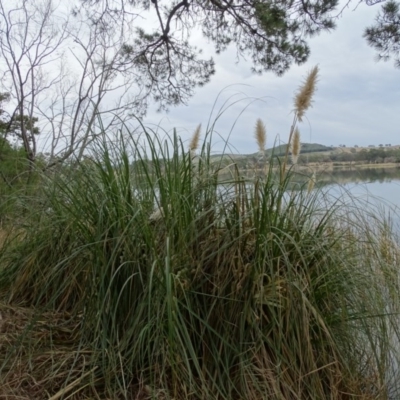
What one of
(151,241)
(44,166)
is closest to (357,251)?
(151,241)

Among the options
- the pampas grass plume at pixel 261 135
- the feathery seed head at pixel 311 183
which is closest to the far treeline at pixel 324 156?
the pampas grass plume at pixel 261 135

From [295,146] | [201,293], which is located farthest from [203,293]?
[295,146]

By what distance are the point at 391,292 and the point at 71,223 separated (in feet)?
5.03

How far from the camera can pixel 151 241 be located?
1.59 m

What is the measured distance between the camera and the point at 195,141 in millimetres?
1940

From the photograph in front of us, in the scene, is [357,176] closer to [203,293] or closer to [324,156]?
[324,156]

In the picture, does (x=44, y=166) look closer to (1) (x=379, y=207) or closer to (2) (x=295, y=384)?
(2) (x=295, y=384)

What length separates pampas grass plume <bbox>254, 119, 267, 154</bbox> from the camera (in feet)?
6.40

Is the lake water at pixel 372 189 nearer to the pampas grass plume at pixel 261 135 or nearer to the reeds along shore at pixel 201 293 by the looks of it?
the reeds along shore at pixel 201 293

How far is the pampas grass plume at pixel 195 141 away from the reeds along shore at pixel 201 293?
0.06 ft

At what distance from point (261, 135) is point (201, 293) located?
857mm

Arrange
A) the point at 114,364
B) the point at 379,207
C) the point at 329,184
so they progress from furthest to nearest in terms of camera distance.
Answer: the point at 379,207
the point at 329,184
the point at 114,364

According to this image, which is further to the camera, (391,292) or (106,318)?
(391,292)

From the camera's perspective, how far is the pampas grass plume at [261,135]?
195 cm
